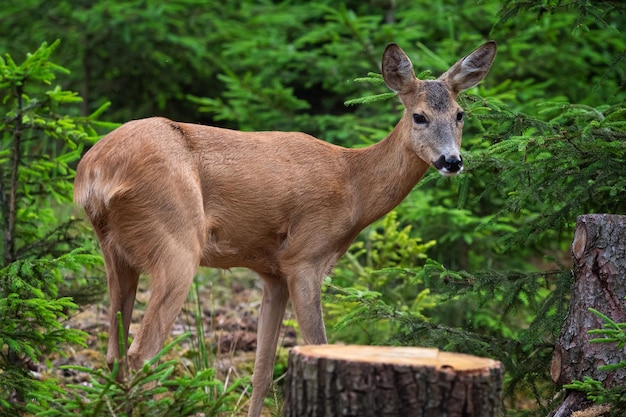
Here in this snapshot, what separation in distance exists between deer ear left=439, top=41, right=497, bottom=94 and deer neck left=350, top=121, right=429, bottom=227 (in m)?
0.46

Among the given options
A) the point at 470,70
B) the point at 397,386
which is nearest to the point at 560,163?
the point at 470,70

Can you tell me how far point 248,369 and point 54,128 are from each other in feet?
9.00

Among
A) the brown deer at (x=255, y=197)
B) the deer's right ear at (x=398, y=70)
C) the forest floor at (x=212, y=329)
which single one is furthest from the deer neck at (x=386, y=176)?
the forest floor at (x=212, y=329)

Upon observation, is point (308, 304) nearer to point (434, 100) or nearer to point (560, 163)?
point (434, 100)

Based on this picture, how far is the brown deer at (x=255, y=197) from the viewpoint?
5184 mm

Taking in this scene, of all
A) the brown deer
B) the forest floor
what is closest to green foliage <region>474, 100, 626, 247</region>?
the brown deer

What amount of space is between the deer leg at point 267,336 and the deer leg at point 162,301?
1156mm

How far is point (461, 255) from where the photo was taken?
31.5ft

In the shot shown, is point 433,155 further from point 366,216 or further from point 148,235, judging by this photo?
point 148,235

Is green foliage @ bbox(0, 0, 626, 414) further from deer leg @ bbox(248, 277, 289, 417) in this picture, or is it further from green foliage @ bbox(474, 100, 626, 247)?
deer leg @ bbox(248, 277, 289, 417)

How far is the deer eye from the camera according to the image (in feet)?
19.5

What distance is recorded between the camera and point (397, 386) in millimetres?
3855

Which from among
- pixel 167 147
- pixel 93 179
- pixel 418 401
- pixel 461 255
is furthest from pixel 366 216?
pixel 461 255

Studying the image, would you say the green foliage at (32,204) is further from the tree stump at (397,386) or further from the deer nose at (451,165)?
the deer nose at (451,165)
